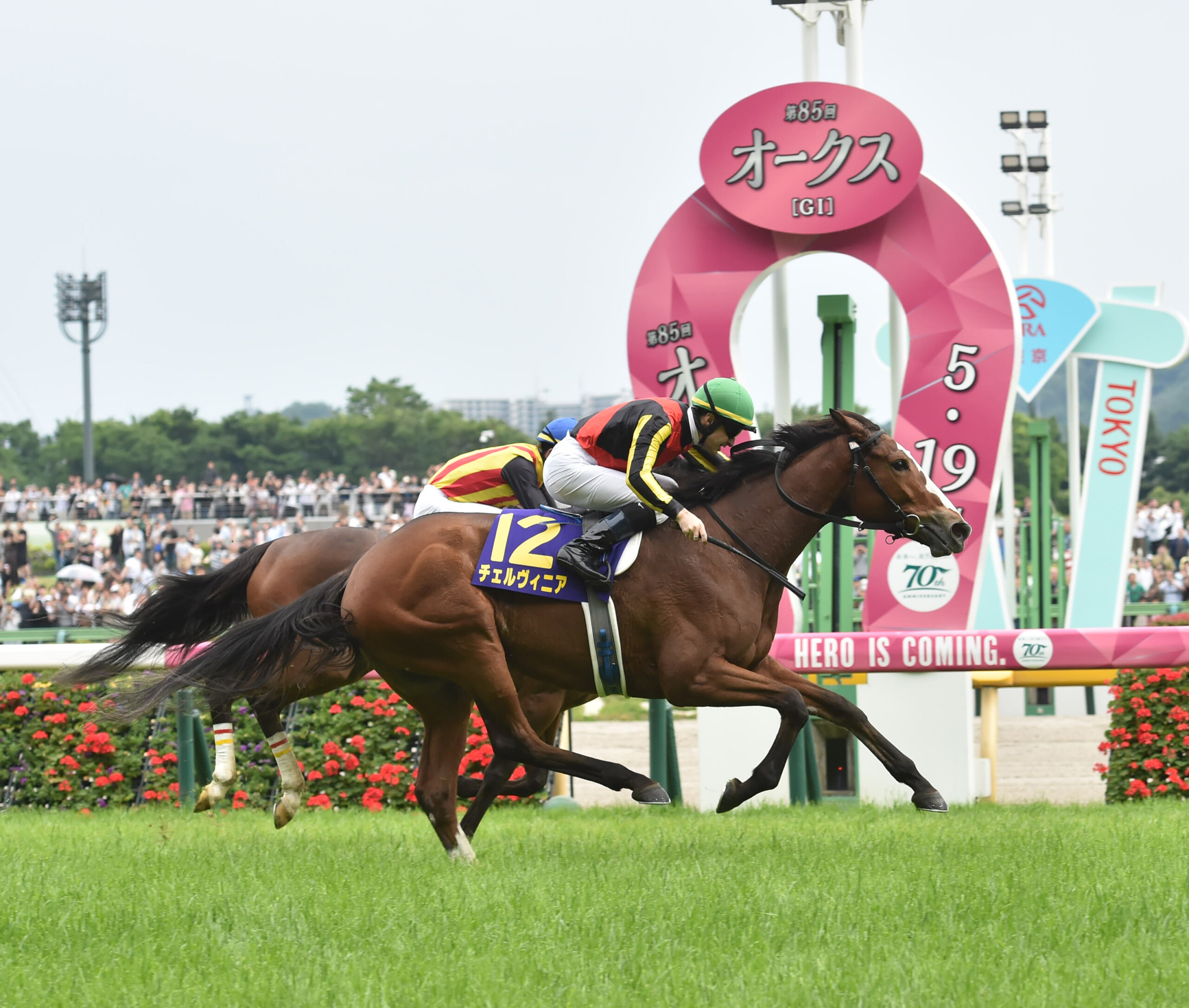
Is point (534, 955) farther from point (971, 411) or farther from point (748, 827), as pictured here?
point (971, 411)

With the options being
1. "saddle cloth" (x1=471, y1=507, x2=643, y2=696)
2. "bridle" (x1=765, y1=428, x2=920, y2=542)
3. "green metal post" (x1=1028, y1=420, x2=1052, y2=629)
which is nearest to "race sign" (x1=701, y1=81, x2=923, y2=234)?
"bridle" (x1=765, y1=428, x2=920, y2=542)

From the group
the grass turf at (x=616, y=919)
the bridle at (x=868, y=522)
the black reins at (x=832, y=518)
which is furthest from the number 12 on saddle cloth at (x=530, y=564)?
the grass turf at (x=616, y=919)

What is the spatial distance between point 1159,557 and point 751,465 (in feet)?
51.7

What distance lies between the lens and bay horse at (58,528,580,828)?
5625 mm

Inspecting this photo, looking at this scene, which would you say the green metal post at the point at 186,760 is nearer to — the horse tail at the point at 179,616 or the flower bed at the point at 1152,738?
the horse tail at the point at 179,616

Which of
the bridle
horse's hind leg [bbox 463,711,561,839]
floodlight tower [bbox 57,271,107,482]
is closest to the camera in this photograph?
the bridle

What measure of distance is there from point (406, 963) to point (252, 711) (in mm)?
3268

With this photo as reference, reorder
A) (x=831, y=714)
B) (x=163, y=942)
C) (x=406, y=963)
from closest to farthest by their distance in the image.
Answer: (x=406, y=963)
(x=163, y=942)
(x=831, y=714)

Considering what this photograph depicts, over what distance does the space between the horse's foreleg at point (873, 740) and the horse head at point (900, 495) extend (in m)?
0.66

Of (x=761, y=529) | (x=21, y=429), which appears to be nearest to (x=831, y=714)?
(x=761, y=529)

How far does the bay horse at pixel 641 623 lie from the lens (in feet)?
15.6

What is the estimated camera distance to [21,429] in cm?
7875

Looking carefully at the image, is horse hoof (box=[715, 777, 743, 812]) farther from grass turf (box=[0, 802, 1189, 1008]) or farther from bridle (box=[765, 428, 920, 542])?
bridle (box=[765, 428, 920, 542])

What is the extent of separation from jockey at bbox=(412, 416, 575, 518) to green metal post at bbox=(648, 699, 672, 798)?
6.03 ft
